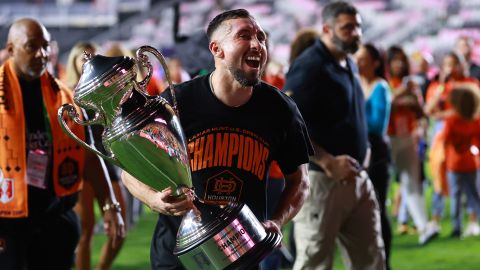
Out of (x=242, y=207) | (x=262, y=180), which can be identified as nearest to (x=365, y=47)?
(x=262, y=180)

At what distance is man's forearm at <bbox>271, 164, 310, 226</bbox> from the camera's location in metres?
3.28

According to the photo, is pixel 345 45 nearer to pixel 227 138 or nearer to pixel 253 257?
pixel 227 138

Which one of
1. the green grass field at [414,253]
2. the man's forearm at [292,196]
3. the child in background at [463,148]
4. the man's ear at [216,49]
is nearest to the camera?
the man's ear at [216,49]

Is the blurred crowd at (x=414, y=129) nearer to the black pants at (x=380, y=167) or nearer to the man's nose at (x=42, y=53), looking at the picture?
the black pants at (x=380, y=167)

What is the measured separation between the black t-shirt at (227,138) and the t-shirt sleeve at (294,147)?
2.4 inches

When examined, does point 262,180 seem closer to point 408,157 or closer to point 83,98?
point 83,98

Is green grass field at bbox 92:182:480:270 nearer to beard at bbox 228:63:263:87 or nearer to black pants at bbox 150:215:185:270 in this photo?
black pants at bbox 150:215:185:270

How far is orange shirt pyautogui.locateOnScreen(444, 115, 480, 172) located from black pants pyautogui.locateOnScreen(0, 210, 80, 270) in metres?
5.30

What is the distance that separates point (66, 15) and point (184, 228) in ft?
77.8

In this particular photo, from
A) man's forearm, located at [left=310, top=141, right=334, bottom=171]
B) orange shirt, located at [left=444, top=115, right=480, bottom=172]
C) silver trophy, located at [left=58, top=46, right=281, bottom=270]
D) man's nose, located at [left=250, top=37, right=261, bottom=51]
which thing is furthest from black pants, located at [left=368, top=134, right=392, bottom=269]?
silver trophy, located at [left=58, top=46, right=281, bottom=270]

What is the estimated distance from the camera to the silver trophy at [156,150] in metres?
2.75

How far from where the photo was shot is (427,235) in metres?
8.48

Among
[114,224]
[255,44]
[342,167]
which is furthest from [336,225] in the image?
[255,44]

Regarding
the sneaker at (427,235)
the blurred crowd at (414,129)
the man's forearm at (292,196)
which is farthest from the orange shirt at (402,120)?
the man's forearm at (292,196)
